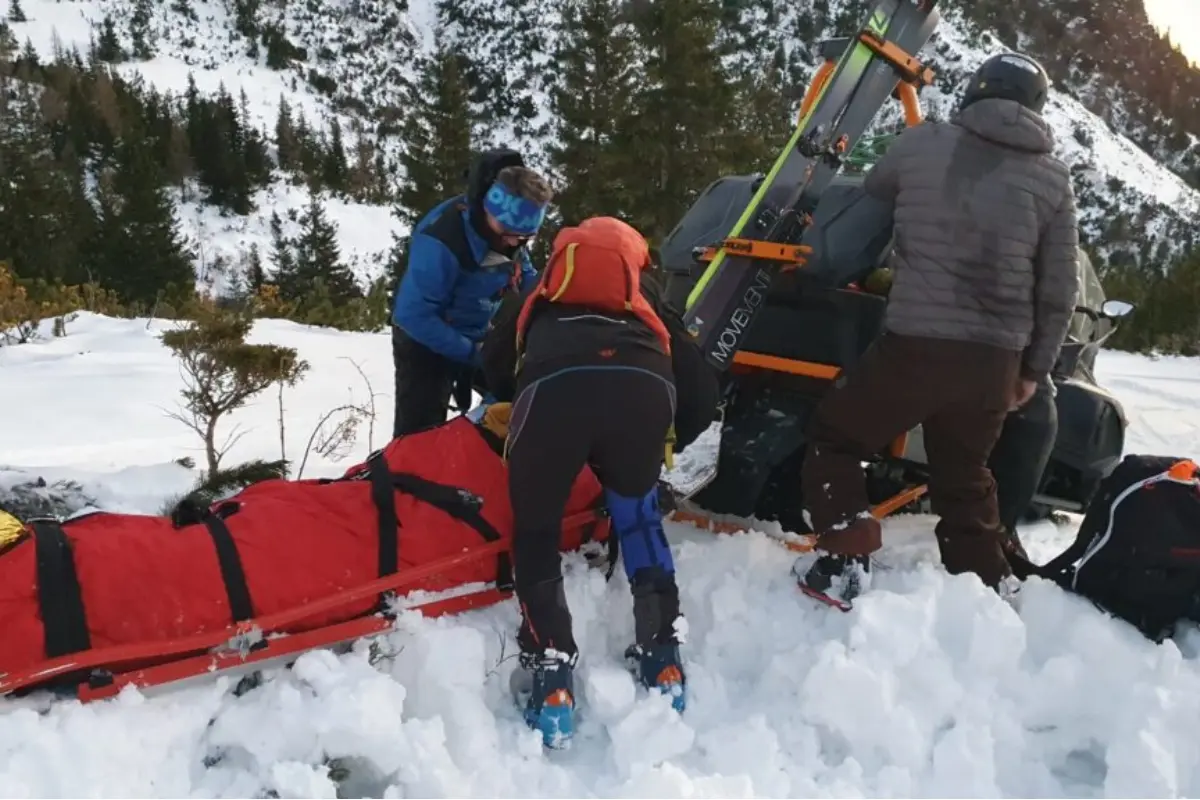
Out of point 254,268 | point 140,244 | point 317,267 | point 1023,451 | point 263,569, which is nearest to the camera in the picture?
point 263,569

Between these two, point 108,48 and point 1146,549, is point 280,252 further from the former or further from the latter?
point 1146,549

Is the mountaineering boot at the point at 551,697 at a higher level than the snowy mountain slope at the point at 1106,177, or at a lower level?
higher

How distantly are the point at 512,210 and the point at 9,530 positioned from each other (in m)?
1.93

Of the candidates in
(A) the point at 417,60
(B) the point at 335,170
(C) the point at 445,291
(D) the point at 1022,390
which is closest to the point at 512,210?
(C) the point at 445,291

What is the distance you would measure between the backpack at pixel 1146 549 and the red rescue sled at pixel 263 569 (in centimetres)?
171

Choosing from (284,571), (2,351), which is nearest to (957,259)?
(284,571)

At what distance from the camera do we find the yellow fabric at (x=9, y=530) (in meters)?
2.26

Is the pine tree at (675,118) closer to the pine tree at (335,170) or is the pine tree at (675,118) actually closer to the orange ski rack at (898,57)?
the orange ski rack at (898,57)

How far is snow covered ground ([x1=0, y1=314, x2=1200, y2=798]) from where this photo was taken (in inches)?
83.1

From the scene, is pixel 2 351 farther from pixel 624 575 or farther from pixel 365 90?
pixel 365 90

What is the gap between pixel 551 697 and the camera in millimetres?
2373

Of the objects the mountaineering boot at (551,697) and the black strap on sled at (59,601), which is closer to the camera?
the black strap on sled at (59,601)

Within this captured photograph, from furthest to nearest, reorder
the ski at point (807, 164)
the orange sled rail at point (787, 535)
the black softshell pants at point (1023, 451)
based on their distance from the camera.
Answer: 1. the ski at point (807, 164)
2. the orange sled rail at point (787, 535)
3. the black softshell pants at point (1023, 451)

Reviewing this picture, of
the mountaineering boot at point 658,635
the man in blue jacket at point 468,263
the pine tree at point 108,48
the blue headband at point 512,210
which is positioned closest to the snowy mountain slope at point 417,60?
the pine tree at point 108,48
